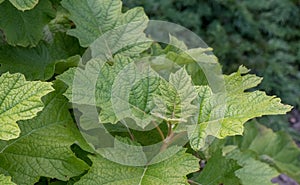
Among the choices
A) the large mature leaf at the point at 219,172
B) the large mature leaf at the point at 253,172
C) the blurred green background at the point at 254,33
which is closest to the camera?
the large mature leaf at the point at 219,172

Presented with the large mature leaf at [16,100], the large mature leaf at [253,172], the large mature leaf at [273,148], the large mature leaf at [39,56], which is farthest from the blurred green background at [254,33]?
the large mature leaf at [16,100]

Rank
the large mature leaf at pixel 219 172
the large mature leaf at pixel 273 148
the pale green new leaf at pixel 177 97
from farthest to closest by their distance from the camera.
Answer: the large mature leaf at pixel 273 148
the large mature leaf at pixel 219 172
the pale green new leaf at pixel 177 97

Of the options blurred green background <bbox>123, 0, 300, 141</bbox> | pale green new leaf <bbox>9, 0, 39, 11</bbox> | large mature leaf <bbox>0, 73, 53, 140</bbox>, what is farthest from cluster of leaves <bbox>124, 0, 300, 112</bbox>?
large mature leaf <bbox>0, 73, 53, 140</bbox>

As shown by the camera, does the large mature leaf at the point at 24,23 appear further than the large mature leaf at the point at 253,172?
No

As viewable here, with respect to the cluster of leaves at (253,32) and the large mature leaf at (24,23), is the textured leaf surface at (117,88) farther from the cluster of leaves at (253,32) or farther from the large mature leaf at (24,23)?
the cluster of leaves at (253,32)

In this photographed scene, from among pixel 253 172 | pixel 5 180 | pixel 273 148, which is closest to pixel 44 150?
pixel 5 180

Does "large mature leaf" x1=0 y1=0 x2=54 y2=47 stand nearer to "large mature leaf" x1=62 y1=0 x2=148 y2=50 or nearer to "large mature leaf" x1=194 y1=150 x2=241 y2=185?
"large mature leaf" x1=62 y1=0 x2=148 y2=50

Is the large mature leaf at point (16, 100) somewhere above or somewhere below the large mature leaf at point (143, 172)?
above
